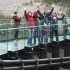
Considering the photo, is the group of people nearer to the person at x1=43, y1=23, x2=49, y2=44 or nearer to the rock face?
the person at x1=43, y1=23, x2=49, y2=44

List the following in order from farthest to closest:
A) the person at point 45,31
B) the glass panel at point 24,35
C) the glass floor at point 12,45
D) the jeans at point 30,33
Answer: the person at point 45,31, the jeans at point 30,33, the glass panel at point 24,35, the glass floor at point 12,45

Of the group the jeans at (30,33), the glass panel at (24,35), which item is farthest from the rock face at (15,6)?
the jeans at (30,33)

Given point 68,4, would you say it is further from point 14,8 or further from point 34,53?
point 34,53

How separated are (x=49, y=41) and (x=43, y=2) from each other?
8101 cm

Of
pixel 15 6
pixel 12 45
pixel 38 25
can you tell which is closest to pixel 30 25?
pixel 38 25

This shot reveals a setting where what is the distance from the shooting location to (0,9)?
3610 inches

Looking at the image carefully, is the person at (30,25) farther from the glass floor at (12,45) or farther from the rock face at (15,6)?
the rock face at (15,6)

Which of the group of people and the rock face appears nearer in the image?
the group of people

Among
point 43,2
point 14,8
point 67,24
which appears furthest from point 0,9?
point 67,24

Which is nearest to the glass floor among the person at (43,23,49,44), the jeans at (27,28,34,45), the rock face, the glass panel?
the glass panel

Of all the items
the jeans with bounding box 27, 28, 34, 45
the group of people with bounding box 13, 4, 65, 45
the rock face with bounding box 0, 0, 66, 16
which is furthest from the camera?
the rock face with bounding box 0, 0, 66, 16

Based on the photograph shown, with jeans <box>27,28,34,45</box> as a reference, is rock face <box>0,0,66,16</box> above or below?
above

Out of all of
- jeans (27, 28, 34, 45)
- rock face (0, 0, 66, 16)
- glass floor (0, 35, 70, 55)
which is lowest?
glass floor (0, 35, 70, 55)

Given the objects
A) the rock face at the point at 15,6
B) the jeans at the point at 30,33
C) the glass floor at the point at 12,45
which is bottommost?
the glass floor at the point at 12,45
